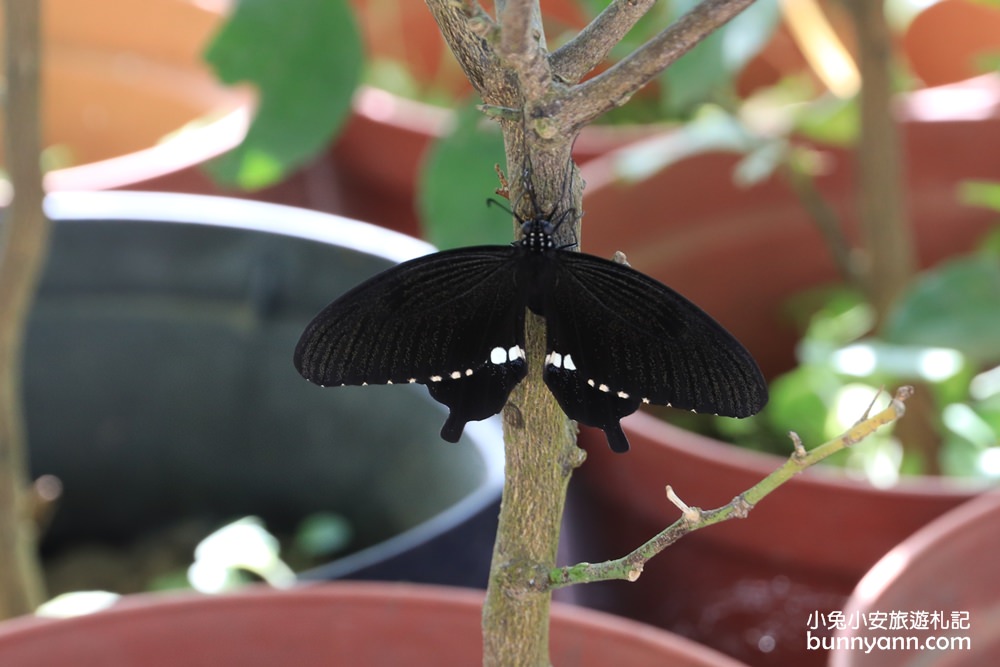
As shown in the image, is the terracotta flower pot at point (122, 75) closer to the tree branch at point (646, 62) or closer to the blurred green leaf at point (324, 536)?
the blurred green leaf at point (324, 536)

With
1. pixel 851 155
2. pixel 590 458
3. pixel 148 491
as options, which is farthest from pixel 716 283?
pixel 148 491

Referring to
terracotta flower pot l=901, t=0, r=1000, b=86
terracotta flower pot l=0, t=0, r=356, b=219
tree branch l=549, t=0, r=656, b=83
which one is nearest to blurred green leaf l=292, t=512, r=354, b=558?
terracotta flower pot l=0, t=0, r=356, b=219

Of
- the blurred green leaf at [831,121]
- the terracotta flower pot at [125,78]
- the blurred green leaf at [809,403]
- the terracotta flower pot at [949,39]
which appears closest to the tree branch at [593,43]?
the blurred green leaf at [809,403]

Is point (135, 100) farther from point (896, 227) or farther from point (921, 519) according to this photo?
point (921, 519)

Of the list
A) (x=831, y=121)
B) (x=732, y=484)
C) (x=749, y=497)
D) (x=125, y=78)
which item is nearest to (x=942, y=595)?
(x=732, y=484)

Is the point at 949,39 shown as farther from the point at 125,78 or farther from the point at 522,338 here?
the point at 522,338
